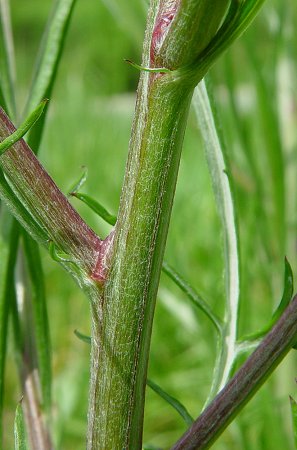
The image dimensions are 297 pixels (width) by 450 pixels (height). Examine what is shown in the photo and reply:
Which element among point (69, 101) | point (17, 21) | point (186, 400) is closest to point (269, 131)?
point (186, 400)

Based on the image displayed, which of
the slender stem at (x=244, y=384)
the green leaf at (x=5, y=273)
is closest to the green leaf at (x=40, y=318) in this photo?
the green leaf at (x=5, y=273)

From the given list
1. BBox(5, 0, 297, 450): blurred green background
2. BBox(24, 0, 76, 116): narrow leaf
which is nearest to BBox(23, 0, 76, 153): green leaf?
BBox(24, 0, 76, 116): narrow leaf

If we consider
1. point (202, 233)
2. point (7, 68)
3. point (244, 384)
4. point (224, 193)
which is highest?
point (202, 233)

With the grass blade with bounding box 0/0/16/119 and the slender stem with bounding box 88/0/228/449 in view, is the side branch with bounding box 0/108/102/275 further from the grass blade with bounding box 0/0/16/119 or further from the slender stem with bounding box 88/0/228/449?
the grass blade with bounding box 0/0/16/119

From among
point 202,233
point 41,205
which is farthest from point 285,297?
point 202,233

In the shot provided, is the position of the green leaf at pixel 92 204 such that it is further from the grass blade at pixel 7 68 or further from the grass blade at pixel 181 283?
the grass blade at pixel 7 68

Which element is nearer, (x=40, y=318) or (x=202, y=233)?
(x=40, y=318)

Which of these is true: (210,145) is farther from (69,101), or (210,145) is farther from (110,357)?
(69,101)

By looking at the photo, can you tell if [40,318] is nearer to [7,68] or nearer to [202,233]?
[7,68]
